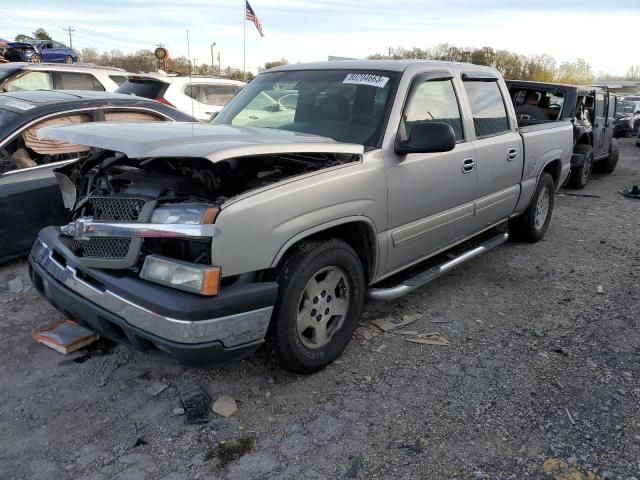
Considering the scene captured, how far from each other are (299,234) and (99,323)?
1.14 meters

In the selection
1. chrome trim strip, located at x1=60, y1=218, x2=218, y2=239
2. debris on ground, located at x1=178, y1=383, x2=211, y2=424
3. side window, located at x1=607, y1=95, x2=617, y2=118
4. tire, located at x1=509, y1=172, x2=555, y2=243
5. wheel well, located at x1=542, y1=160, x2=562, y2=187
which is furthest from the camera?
side window, located at x1=607, y1=95, x2=617, y2=118

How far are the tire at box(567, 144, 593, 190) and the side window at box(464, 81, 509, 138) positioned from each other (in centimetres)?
574

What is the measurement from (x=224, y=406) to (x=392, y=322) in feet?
5.20

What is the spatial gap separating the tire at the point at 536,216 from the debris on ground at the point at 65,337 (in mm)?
4530

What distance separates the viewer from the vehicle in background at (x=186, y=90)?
8516 mm

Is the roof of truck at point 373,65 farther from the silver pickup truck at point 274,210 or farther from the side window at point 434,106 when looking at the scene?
the side window at point 434,106

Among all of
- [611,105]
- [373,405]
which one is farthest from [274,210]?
[611,105]

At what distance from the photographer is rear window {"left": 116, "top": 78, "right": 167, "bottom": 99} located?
843 centimetres

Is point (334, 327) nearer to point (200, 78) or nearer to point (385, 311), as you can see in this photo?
point (385, 311)

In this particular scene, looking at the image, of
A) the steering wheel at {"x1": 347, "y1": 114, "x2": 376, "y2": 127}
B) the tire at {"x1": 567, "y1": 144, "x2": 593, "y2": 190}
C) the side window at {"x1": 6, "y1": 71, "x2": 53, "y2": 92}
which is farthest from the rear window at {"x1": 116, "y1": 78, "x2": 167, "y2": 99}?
the tire at {"x1": 567, "y1": 144, "x2": 593, "y2": 190}

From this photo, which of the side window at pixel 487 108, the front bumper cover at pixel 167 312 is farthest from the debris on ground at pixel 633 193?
the front bumper cover at pixel 167 312

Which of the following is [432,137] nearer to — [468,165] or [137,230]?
[468,165]

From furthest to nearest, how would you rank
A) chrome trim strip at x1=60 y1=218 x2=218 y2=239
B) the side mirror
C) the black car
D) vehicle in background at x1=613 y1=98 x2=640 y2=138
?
vehicle in background at x1=613 y1=98 x2=640 y2=138, the black car, the side mirror, chrome trim strip at x1=60 y1=218 x2=218 y2=239

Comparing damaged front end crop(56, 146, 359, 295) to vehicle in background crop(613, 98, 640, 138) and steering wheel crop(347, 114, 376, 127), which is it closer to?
steering wheel crop(347, 114, 376, 127)
